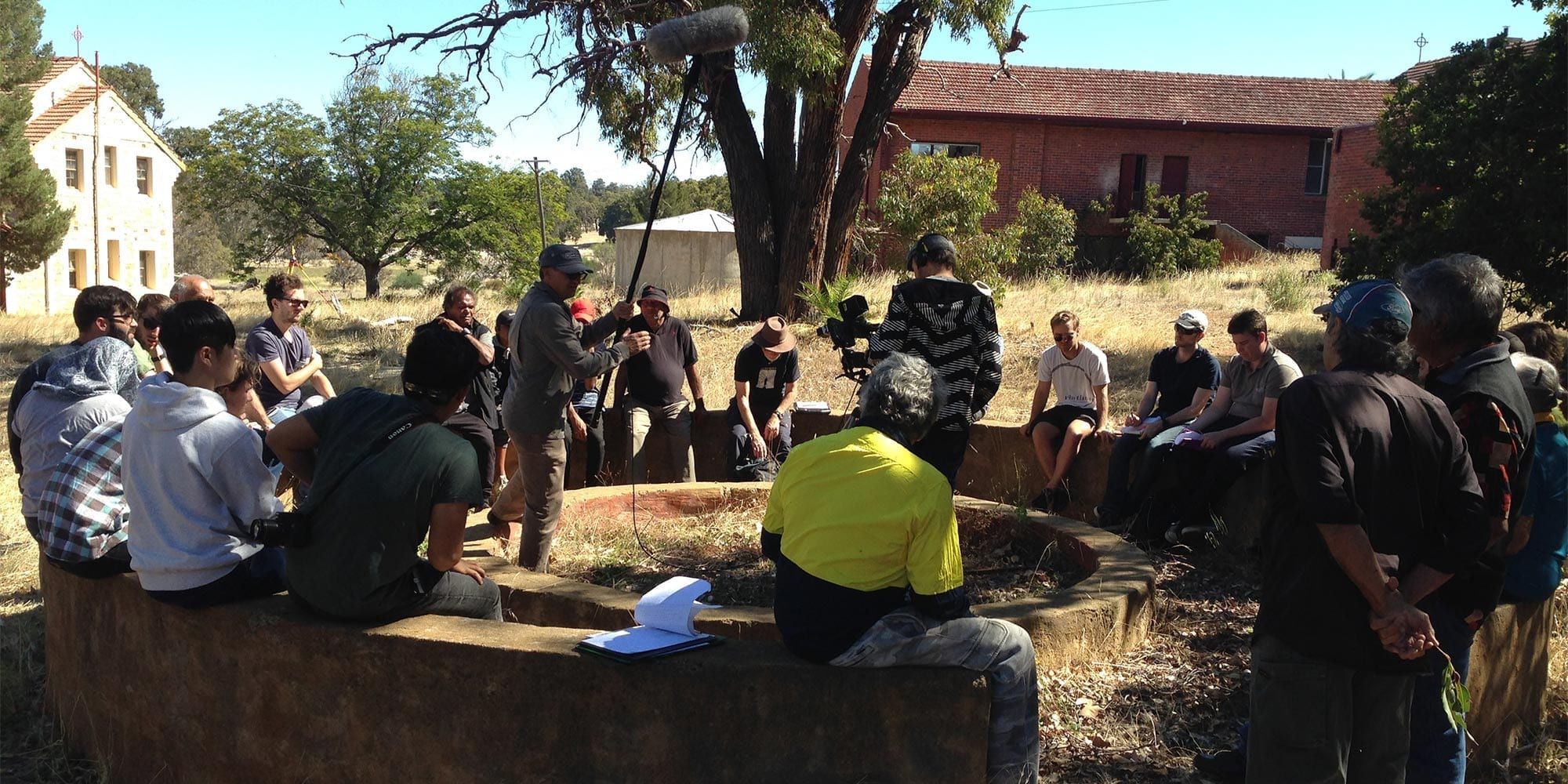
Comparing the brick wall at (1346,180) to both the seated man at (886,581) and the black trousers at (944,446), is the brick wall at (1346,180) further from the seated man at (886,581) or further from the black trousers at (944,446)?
the seated man at (886,581)

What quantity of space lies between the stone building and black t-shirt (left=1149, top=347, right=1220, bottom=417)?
34816 mm

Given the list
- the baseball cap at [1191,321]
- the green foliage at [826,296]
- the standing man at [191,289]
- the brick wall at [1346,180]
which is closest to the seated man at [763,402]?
the baseball cap at [1191,321]

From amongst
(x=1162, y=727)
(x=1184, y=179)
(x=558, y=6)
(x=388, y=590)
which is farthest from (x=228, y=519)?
(x=1184, y=179)

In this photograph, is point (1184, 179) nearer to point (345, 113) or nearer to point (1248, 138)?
point (1248, 138)

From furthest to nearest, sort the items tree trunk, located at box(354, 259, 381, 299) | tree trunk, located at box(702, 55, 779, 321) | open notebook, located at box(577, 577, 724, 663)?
tree trunk, located at box(354, 259, 381, 299) → tree trunk, located at box(702, 55, 779, 321) → open notebook, located at box(577, 577, 724, 663)

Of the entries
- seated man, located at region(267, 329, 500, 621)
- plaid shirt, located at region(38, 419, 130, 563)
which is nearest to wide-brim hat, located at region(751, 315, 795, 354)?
plaid shirt, located at region(38, 419, 130, 563)

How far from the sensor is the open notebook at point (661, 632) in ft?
11.1

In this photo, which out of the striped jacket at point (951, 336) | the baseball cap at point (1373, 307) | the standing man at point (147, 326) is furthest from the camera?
the standing man at point (147, 326)

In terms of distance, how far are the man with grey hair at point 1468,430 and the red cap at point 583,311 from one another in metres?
5.87

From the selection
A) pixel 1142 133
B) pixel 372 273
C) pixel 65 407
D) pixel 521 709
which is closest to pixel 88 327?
pixel 65 407

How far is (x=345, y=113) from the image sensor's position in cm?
3388

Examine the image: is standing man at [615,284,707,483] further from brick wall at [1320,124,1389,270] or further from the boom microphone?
brick wall at [1320,124,1389,270]

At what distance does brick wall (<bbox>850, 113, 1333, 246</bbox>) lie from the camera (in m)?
33.6

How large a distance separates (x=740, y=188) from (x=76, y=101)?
32408 mm
